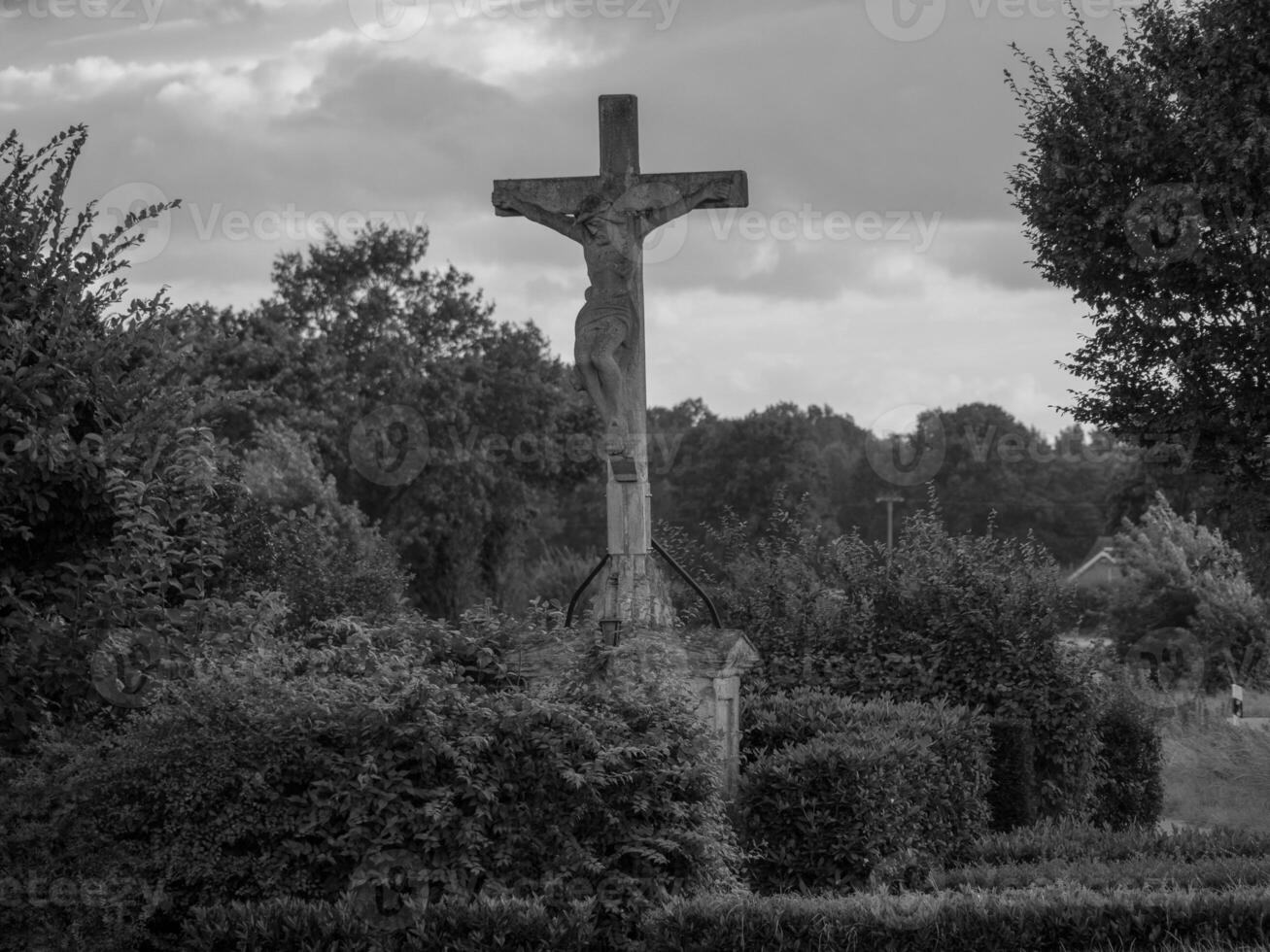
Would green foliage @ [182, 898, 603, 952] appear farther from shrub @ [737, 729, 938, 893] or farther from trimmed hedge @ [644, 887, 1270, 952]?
shrub @ [737, 729, 938, 893]

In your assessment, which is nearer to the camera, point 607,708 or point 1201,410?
point 607,708

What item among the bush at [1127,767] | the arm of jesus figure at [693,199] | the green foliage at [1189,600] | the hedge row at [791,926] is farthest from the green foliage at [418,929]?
the green foliage at [1189,600]

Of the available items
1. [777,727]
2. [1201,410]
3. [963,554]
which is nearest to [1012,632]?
[963,554]

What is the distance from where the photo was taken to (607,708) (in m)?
7.37

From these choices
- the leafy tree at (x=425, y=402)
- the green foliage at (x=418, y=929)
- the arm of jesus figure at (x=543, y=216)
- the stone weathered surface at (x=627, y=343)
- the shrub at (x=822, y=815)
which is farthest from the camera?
the leafy tree at (x=425, y=402)

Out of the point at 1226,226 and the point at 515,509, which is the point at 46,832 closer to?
the point at 1226,226

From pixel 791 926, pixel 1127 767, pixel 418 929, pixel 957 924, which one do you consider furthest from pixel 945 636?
pixel 418 929

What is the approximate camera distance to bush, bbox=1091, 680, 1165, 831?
12391 millimetres

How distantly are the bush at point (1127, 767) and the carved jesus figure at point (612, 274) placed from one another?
18.1 feet

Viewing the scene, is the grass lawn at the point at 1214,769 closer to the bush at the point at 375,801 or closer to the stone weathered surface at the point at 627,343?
the stone weathered surface at the point at 627,343

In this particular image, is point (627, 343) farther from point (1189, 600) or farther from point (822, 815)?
point (1189, 600)

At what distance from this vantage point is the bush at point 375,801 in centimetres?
669

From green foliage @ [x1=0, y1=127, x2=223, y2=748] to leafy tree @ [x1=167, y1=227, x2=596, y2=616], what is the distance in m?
29.3

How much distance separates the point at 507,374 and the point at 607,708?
3589 cm
